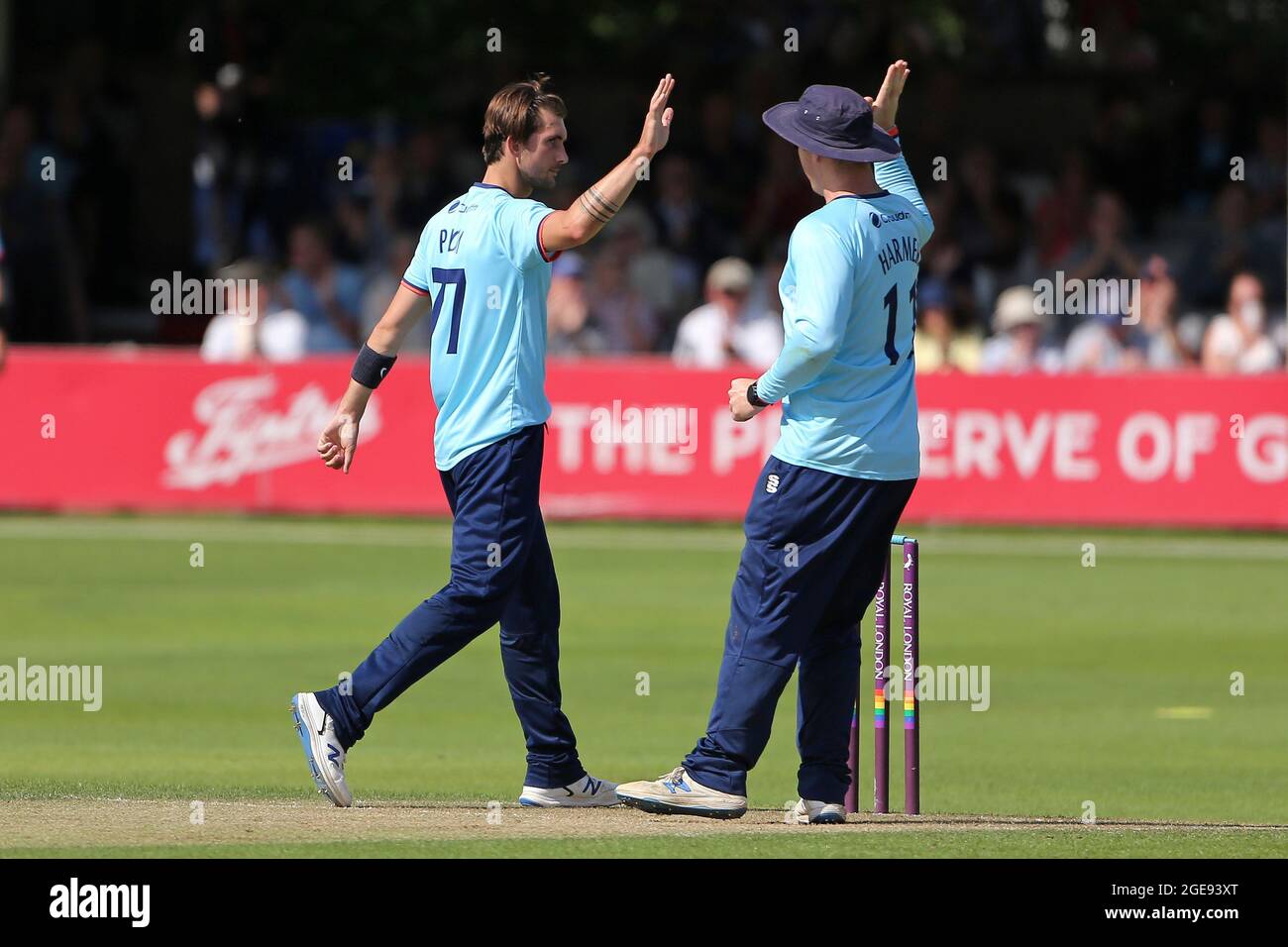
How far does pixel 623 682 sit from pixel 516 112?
525cm

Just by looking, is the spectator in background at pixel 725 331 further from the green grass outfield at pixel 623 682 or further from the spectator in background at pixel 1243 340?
the spectator in background at pixel 1243 340

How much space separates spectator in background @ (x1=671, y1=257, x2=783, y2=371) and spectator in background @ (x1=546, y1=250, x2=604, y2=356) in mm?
915

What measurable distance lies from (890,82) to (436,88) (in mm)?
21617

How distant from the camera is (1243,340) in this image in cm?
2073

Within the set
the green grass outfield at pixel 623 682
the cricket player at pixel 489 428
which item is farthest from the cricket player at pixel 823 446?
the cricket player at pixel 489 428

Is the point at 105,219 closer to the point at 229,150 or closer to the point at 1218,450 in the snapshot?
the point at 229,150

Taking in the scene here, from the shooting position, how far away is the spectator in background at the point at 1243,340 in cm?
2067

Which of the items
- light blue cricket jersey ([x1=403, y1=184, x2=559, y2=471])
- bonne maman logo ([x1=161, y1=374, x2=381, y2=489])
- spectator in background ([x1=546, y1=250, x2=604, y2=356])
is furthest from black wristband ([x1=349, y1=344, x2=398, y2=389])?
spectator in background ([x1=546, y1=250, x2=604, y2=356])

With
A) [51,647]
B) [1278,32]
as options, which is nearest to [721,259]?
[1278,32]

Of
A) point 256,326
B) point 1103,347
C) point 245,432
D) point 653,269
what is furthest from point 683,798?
point 653,269

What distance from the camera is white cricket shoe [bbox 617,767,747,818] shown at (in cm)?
777

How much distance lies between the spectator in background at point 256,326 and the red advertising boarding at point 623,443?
1.13 metres

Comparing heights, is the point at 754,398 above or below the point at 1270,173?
below

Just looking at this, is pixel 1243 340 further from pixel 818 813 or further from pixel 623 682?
pixel 818 813
